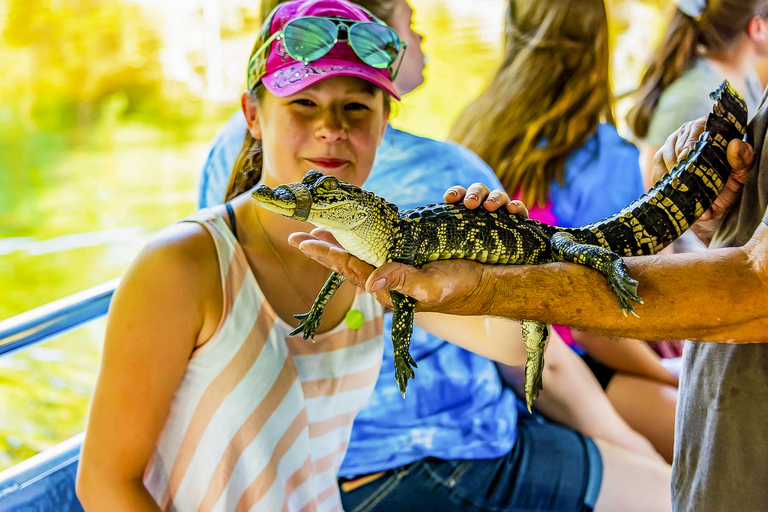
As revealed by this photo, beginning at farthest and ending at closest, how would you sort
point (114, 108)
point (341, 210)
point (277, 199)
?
point (114, 108) → point (341, 210) → point (277, 199)

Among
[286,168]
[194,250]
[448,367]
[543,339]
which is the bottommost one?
[448,367]

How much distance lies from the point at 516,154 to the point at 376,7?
2.94ft

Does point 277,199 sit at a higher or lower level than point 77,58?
higher

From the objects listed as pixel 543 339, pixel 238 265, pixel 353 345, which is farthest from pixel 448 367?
pixel 238 265

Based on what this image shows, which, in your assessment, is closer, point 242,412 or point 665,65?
point 242,412

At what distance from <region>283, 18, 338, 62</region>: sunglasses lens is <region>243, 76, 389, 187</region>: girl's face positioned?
0.21ft

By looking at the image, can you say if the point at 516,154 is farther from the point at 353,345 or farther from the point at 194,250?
the point at 194,250

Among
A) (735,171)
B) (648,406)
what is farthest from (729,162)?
(648,406)

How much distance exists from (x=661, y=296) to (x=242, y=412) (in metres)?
0.90

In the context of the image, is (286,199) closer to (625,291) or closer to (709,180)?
(625,291)

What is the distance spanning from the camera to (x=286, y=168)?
4.94 ft

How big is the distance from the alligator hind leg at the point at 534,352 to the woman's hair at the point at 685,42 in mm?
2177

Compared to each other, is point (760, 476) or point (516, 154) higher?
point (516, 154)

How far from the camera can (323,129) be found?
145cm
